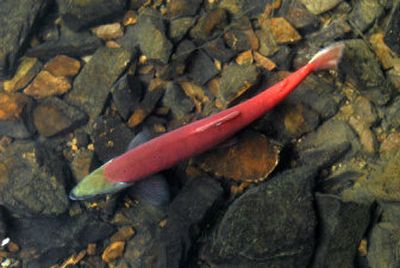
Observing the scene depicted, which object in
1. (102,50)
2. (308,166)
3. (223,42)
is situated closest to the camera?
(308,166)

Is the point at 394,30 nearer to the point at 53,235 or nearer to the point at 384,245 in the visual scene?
the point at 384,245

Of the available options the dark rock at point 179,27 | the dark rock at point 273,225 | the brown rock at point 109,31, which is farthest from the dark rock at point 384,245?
the brown rock at point 109,31

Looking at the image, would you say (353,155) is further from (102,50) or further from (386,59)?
(102,50)

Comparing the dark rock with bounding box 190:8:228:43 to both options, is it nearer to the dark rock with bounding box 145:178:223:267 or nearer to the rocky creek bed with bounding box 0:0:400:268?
the rocky creek bed with bounding box 0:0:400:268

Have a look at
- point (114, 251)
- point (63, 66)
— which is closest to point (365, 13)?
point (63, 66)

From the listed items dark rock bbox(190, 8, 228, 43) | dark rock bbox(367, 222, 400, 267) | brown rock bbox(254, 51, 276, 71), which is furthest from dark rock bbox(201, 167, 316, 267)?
dark rock bbox(190, 8, 228, 43)

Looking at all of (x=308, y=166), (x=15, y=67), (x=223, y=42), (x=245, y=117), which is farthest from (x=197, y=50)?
(x=15, y=67)
